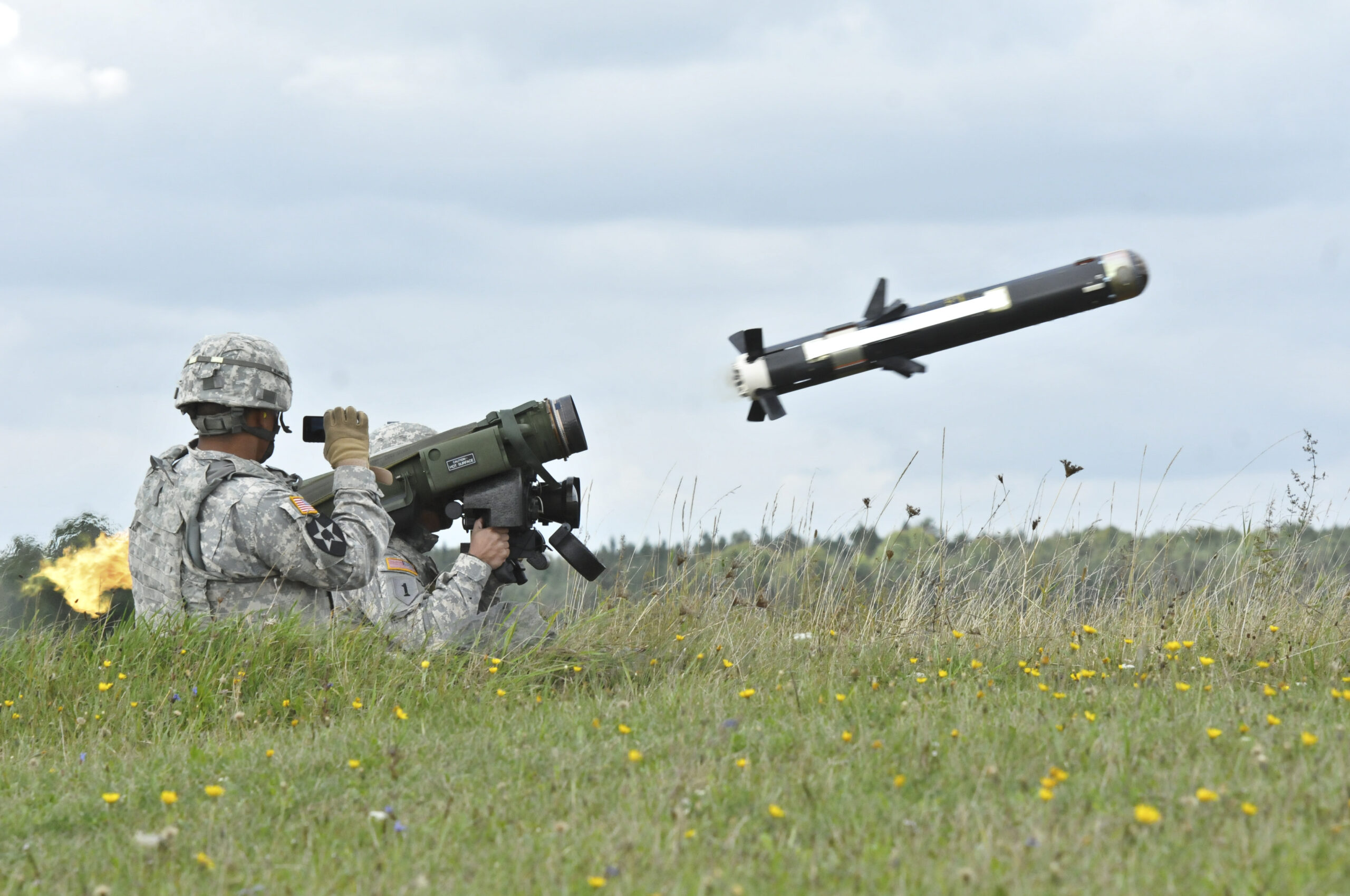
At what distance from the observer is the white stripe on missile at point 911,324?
24.1ft

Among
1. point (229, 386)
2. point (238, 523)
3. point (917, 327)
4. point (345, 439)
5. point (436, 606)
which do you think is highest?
point (917, 327)

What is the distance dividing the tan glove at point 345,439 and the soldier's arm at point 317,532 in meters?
0.11

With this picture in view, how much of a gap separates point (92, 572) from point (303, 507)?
11.1 ft

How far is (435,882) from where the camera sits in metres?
3.93

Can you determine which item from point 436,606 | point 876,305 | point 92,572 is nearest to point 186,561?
point 436,606

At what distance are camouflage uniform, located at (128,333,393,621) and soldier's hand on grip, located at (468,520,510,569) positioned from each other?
0.65m

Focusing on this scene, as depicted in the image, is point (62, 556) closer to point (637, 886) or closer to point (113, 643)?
point (113, 643)

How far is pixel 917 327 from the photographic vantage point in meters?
7.42

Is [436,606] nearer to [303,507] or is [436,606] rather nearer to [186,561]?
[303,507]

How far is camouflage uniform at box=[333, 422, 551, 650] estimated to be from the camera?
7.36m

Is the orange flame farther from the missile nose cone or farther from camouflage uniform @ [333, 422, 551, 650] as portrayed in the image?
the missile nose cone

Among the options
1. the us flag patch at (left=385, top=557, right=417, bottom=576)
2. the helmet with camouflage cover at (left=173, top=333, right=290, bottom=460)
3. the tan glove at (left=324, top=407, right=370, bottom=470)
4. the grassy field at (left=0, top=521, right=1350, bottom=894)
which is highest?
the helmet with camouflage cover at (left=173, top=333, right=290, bottom=460)

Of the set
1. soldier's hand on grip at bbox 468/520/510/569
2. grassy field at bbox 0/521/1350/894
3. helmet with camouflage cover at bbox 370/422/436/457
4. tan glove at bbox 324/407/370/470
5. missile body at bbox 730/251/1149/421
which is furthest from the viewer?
helmet with camouflage cover at bbox 370/422/436/457

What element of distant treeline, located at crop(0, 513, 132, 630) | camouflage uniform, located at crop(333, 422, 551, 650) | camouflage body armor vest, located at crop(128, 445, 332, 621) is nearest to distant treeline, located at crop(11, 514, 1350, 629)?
distant treeline, located at crop(0, 513, 132, 630)
